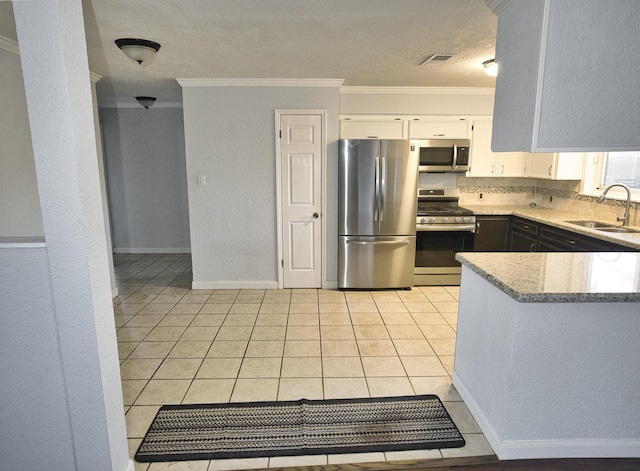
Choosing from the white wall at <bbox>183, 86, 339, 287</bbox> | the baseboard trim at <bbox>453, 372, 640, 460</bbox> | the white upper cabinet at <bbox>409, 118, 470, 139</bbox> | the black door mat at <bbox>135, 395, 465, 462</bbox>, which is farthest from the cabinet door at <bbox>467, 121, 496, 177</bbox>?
the baseboard trim at <bbox>453, 372, 640, 460</bbox>

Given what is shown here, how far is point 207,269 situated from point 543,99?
12.3ft

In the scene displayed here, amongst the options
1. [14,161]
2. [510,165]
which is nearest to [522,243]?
[510,165]

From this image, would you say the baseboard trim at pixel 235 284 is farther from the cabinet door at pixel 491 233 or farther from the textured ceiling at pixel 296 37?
the cabinet door at pixel 491 233

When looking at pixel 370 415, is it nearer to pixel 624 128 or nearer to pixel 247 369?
pixel 247 369

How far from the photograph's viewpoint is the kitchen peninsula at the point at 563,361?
1823mm

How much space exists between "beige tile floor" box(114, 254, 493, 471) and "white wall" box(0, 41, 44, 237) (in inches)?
46.9

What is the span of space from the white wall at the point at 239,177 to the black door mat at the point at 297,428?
7.54 feet

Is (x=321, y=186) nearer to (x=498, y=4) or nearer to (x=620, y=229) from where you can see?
(x=498, y=4)

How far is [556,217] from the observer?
4.00 metres

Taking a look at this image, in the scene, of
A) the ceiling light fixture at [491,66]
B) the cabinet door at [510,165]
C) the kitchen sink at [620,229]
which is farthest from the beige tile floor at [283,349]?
the ceiling light fixture at [491,66]

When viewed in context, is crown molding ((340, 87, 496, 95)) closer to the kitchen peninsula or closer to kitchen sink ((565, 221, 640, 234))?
kitchen sink ((565, 221, 640, 234))

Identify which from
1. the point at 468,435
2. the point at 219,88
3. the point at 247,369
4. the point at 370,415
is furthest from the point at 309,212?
the point at 468,435

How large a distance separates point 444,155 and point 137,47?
10.8 feet

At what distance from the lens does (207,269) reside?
456 centimetres
